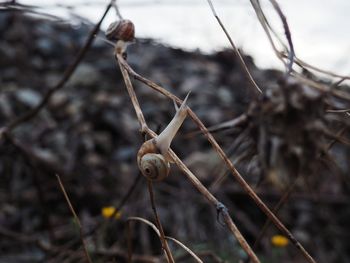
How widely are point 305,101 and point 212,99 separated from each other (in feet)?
10.1

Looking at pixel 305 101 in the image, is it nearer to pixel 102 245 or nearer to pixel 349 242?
pixel 102 245

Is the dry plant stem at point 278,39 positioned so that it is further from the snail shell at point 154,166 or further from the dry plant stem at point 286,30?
the snail shell at point 154,166

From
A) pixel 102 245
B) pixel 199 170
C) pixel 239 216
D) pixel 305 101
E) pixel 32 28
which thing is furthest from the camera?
pixel 32 28

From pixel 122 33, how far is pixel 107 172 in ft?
6.12

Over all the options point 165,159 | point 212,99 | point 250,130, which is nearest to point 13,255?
point 165,159

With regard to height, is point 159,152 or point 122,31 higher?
point 122,31

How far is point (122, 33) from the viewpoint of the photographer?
3.59 ft

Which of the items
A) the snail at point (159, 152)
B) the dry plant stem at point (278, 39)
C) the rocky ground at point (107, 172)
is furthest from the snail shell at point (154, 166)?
the rocky ground at point (107, 172)

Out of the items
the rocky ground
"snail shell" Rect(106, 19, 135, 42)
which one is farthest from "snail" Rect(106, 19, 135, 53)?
the rocky ground

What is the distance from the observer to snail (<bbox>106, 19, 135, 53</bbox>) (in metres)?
1.10

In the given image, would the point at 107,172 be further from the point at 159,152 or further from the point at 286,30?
the point at 286,30

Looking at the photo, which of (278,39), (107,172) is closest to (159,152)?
(278,39)

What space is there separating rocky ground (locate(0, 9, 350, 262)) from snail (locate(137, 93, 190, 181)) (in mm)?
654

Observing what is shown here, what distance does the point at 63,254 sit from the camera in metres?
1.75
